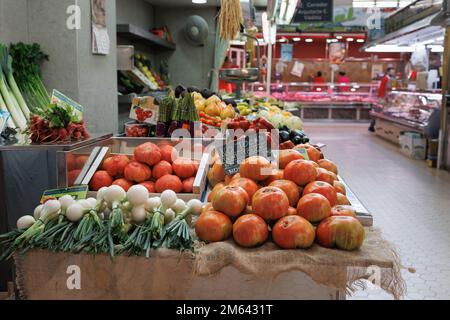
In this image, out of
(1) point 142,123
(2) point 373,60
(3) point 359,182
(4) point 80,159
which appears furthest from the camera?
(2) point 373,60

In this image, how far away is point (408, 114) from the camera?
10938mm

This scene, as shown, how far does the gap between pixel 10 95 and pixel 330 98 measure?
48.6 feet

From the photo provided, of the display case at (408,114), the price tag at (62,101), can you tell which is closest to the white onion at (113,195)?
the price tag at (62,101)

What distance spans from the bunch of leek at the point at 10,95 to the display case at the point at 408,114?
7.84 m

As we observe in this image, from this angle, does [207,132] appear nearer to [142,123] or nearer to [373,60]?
[142,123]

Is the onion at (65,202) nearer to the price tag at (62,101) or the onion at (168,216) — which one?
the onion at (168,216)

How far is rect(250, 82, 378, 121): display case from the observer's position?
17.0 meters

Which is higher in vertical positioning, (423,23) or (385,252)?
(423,23)

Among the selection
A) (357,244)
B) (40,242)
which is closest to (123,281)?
(40,242)

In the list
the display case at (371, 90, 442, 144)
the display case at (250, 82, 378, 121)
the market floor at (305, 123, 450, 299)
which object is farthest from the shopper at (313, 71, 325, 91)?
the market floor at (305, 123, 450, 299)

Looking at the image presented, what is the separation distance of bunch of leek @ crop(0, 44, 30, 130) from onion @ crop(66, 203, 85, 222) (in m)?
1.44

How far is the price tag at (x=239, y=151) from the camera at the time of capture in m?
2.42

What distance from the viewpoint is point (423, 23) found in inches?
361

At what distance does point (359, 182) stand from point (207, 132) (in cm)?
449
